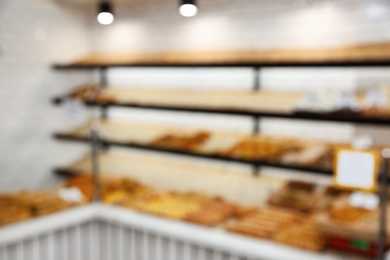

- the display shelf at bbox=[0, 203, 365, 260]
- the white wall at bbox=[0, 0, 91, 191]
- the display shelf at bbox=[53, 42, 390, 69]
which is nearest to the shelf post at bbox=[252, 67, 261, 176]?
the display shelf at bbox=[53, 42, 390, 69]

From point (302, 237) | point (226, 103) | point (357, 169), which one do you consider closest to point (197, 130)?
point (226, 103)

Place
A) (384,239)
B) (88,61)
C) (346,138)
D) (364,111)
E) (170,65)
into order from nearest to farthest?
1. (384,239)
2. (364,111)
3. (346,138)
4. (170,65)
5. (88,61)

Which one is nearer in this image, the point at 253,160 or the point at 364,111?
the point at 364,111

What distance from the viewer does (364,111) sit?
3.75 meters

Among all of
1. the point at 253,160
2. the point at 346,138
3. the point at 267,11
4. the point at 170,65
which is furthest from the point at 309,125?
the point at 170,65

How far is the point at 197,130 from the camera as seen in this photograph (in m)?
5.25

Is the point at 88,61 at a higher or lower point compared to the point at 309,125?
higher

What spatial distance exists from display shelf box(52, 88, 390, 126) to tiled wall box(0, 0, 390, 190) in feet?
0.62

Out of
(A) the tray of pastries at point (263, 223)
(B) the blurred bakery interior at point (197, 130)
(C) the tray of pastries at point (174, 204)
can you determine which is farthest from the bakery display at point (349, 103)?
(C) the tray of pastries at point (174, 204)

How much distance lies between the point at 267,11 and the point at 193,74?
1128 mm

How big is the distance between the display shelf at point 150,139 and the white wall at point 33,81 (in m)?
0.23

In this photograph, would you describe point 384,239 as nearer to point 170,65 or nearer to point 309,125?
point 309,125

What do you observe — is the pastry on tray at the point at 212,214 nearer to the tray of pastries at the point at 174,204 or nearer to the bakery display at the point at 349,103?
the tray of pastries at the point at 174,204

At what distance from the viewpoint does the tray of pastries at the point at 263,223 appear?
3.02m
